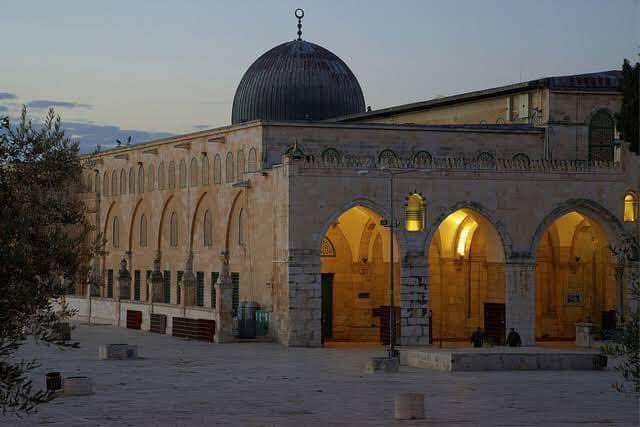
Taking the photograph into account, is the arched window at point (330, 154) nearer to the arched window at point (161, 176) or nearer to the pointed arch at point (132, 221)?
the arched window at point (161, 176)

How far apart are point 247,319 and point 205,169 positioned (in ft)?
32.4

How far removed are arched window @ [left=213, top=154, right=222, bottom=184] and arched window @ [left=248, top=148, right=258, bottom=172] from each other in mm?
3198

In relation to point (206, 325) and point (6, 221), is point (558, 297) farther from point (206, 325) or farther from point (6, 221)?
point (6, 221)

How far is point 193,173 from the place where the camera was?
182 feet

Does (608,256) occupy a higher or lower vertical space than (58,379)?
higher

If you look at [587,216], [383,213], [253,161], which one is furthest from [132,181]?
[587,216]

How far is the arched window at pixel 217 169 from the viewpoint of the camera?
2083 inches

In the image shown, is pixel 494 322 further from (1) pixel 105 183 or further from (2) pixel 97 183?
(2) pixel 97 183

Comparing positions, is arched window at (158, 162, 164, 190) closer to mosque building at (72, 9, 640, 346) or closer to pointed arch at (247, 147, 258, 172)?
mosque building at (72, 9, 640, 346)

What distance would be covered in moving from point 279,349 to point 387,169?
7.18 m

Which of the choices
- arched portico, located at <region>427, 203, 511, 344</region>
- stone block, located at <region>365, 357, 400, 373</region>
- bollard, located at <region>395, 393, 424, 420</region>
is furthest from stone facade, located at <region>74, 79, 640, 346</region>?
bollard, located at <region>395, 393, 424, 420</region>

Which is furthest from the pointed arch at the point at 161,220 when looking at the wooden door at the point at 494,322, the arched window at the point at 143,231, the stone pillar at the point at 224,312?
the wooden door at the point at 494,322

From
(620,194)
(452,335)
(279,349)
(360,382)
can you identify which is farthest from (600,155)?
(360,382)

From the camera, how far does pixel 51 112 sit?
62.1 feet
